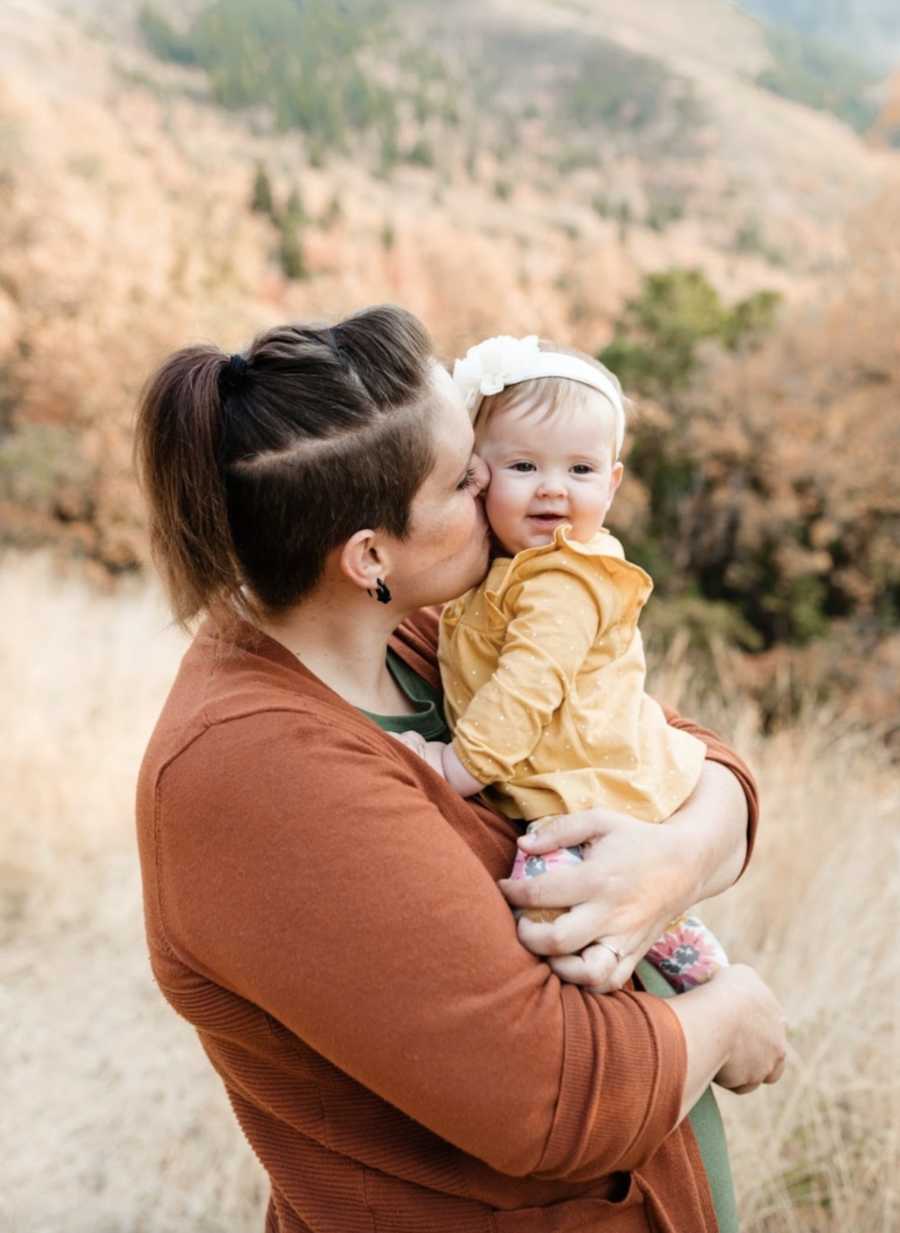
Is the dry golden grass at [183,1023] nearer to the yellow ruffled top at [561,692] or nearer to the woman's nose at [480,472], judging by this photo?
the yellow ruffled top at [561,692]

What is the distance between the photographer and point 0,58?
38.0 meters

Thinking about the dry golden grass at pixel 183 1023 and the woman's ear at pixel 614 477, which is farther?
the dry golden grass at pixel 183 1023

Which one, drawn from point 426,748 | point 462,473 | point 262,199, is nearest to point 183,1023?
point 426,748

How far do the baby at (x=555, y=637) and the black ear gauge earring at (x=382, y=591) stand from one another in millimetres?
193

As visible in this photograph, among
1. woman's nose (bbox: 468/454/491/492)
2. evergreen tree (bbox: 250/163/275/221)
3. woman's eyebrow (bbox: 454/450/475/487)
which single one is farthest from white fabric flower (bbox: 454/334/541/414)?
evergreen tree (bbox: 250/163/275/221)

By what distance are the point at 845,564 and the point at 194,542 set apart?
1615cm

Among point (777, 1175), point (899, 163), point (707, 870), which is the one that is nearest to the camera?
point (707, 870)

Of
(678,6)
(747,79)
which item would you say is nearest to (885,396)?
(747,79)

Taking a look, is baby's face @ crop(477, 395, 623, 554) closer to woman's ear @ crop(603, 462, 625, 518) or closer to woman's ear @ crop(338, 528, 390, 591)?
woman's ear @ crop(603, 462, 625, 518)

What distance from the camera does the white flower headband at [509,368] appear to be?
1.67 meters

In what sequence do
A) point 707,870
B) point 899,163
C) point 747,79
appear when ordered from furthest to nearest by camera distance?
1. point 747,79
2. point 899,163
3. point 707,870

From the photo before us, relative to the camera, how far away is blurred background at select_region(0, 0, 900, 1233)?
9.50ft

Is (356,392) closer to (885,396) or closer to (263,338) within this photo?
(263,338)

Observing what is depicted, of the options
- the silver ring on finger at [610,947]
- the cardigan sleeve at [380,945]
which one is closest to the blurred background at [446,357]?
the cardigan sleeve at [380,945]
